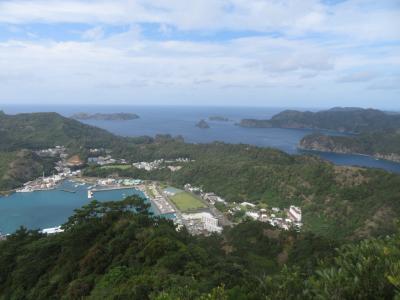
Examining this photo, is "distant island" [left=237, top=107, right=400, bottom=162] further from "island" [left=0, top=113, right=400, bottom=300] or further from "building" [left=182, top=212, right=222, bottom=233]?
"building" [left=182, top=212, right=222, bottom=233]

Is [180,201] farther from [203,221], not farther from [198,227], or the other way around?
[198,227]

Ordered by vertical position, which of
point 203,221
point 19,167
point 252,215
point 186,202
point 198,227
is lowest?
point 186,202

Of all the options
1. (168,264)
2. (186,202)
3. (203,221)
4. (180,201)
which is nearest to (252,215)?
(203,221)

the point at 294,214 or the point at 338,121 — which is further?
the point at 338,121

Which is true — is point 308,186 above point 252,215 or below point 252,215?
above

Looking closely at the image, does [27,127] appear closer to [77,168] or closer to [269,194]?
[77,168]

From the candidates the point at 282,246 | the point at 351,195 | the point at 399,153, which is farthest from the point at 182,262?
the point at 399,153
